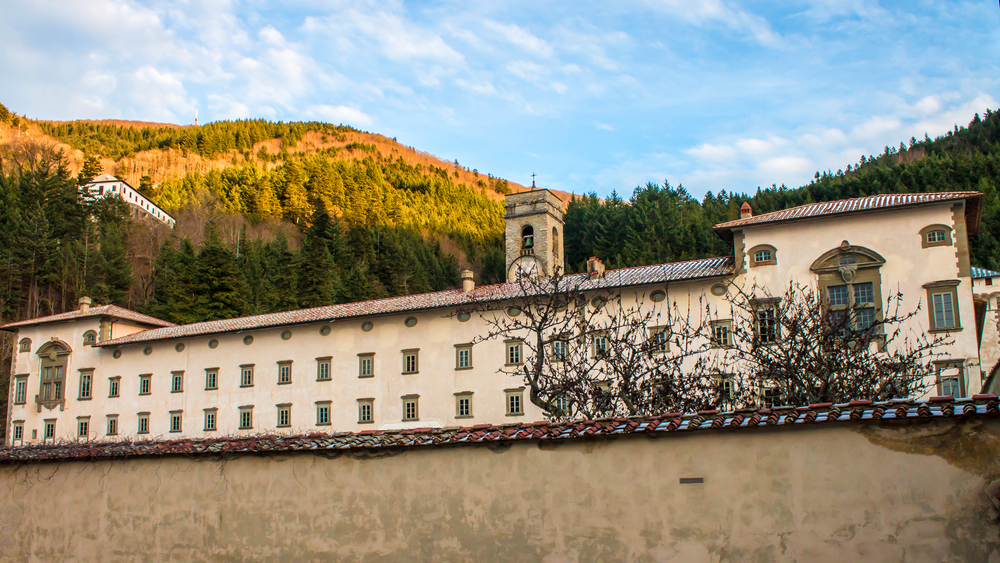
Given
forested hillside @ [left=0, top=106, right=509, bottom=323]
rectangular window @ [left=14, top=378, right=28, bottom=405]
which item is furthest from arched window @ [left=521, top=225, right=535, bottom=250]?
rectangular window @ [left=14, top=378, right=28, bottom=405]

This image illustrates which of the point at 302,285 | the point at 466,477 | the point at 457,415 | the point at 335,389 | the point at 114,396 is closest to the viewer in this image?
the point at 466,477

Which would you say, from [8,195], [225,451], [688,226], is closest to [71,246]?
[8,195]

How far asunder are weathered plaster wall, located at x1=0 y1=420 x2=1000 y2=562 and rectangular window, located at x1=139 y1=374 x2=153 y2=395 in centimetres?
2756

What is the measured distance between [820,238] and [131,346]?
32.7m

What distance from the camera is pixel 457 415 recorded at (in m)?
33.6

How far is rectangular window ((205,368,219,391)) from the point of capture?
38906 millimetres

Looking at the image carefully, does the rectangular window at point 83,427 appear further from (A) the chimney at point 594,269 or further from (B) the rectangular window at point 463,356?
(A) the chimney at point 594,269

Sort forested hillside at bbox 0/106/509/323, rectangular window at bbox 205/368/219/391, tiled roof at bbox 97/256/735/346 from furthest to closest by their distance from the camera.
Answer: forested hillside at bbox 0/106/509/323 < rectangular window at bbox 205/368/219/391 < tiled roof at bbox 97/256/735/346

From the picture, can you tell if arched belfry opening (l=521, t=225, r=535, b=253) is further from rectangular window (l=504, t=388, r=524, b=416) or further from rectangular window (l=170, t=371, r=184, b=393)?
rectangular window (l=170, t=371, r=184, b=393)

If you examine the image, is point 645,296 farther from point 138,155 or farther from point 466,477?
point 138,155

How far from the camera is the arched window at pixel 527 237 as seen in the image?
155 ft

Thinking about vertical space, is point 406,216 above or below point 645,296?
above

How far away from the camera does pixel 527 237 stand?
155ft

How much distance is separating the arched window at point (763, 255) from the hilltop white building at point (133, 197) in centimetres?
6998
